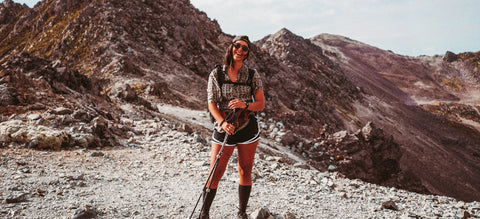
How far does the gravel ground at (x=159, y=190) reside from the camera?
15.5 ft

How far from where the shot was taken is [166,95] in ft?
76.5

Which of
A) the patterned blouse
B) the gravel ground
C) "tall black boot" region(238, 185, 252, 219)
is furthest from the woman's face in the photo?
the gravel ground

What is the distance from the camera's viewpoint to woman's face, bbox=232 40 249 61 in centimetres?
389

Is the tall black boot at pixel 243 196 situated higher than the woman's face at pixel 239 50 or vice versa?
the woman's face at pixel 239 50

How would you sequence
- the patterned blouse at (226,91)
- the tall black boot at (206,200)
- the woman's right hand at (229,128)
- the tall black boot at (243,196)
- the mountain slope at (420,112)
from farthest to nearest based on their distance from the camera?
the mountain slope at (420,112), the tall black boot at (243,196), the tall black boot at (206,200), the patterned blouse at (226,91), the woman's right hand at (229,128)

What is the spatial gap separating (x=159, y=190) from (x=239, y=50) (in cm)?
415

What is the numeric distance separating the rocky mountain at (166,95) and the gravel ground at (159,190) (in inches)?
51.9

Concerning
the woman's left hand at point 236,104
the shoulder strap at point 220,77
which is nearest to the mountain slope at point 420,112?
the woman's left hand at point 236,104

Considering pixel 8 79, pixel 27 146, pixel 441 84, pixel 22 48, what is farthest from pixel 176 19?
pixel 441 84

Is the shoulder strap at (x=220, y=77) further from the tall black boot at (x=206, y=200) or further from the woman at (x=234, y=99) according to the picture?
the tall black boot at (x=206, y=200)

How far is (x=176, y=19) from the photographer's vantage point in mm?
37719

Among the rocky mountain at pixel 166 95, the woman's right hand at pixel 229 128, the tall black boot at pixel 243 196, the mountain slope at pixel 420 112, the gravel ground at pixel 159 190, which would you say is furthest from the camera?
the mountain slope at pixel 420 112

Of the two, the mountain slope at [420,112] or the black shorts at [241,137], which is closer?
the black shorts at [241,137]

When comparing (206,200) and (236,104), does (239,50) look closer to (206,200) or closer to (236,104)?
(236,104)
